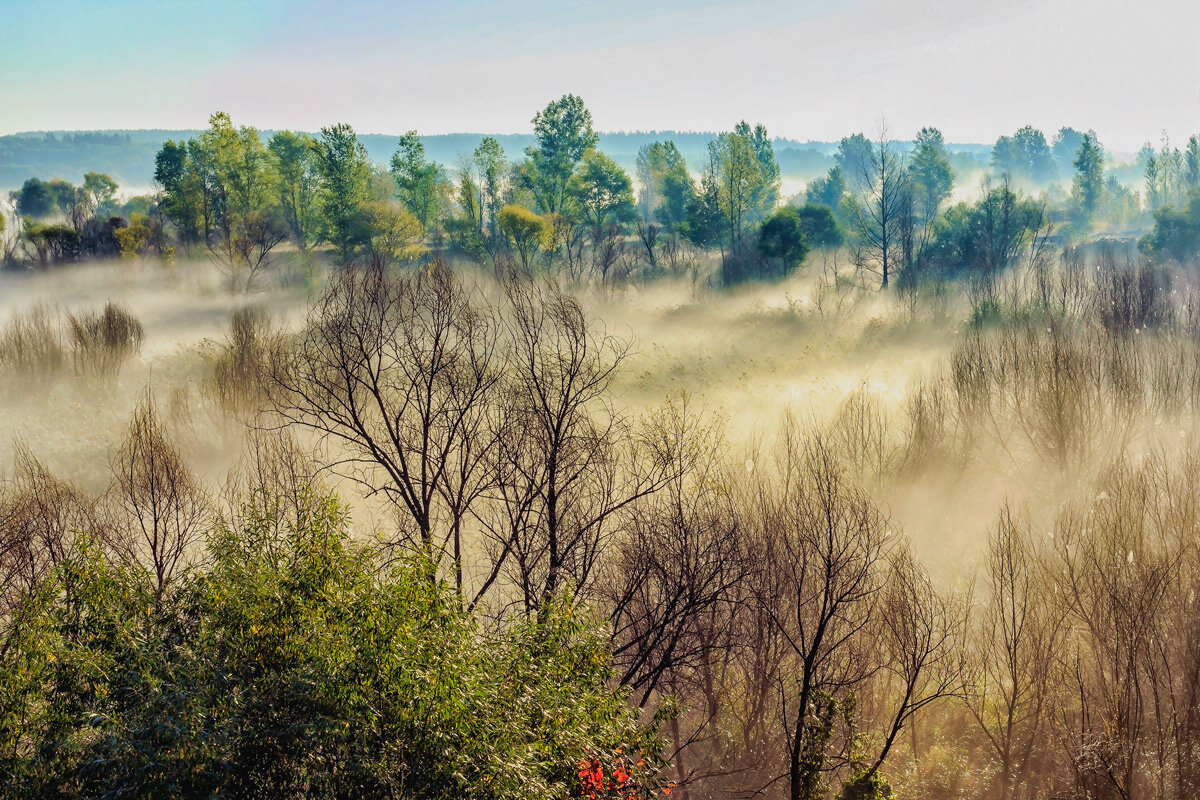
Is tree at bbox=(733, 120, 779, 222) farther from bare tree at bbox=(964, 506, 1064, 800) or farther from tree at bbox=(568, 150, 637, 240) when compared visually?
bare tree at bbox=(964, 506, 1064, 800)

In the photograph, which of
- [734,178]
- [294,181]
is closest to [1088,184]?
[734,178]

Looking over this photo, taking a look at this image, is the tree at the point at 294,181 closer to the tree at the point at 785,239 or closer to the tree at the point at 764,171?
the tree at the point at 785,239

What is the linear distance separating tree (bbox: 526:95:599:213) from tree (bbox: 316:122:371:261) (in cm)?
2277

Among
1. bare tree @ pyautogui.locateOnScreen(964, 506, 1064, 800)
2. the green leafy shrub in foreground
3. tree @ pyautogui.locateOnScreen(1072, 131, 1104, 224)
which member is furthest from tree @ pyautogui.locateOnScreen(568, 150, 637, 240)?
the green leafy shrub in foreground

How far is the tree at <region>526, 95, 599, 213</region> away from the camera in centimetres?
9256

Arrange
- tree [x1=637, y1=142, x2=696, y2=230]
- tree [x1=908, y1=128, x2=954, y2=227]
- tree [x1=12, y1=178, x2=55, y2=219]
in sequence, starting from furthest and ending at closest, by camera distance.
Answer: tree [x1=12, y1=178, x2=55, y2=219] < tree [x1=908, y1=128, x2=954, y2=227] < tree [x1=637, y1=142, x2=696, y2=230]

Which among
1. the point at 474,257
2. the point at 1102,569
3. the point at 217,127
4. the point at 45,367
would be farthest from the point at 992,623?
the point at 217,127

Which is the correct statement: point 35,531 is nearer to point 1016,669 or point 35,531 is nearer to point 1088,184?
point 1016,669

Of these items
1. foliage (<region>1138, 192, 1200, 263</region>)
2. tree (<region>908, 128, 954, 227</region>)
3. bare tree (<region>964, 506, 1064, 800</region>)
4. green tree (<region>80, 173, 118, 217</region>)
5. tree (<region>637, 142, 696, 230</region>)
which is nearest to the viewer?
bare tree (<region>964, 506, 1064, 800</region>)

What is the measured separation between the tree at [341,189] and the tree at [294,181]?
13424 millimetres

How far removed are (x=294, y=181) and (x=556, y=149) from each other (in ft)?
89.7

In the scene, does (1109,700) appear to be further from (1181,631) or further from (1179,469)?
(1179,469)

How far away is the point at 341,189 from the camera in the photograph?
72.1m

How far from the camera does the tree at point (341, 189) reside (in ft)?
229
